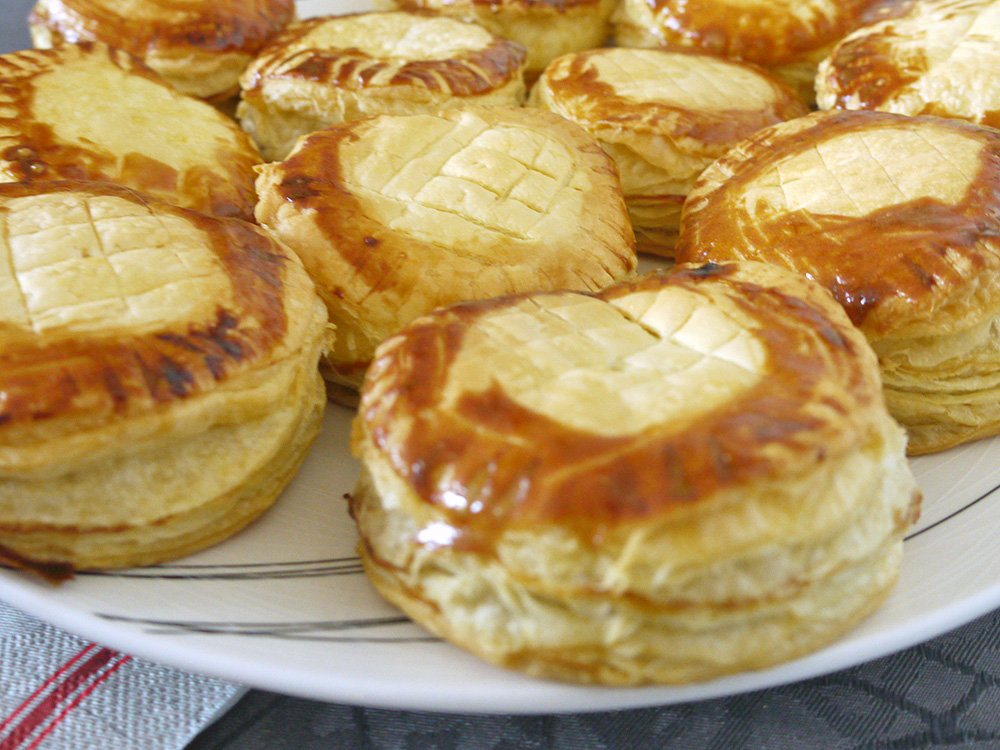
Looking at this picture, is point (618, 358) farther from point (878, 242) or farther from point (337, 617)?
point (878, 242)

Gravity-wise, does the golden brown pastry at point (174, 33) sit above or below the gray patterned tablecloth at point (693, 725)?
above

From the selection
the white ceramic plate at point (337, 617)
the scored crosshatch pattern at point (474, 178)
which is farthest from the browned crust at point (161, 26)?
the white ceramic plate at point (337, 617)

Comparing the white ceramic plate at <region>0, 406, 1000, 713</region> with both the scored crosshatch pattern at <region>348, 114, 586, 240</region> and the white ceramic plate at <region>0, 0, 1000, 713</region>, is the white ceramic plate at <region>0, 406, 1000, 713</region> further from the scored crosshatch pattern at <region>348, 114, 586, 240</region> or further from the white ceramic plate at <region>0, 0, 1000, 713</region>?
the scored crosshatch pattern at <region>348, 114, 586, 240</region>

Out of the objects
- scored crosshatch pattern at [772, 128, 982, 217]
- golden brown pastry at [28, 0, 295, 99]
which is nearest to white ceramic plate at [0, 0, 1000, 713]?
scored crosshatch pattern at [772, 128, 982, 217]

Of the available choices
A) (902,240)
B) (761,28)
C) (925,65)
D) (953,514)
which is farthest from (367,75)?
(953,514)

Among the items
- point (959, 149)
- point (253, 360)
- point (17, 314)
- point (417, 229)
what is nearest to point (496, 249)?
point (417, 229)

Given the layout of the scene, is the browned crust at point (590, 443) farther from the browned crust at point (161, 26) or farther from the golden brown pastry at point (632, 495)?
the browned crust at point (161, 26)

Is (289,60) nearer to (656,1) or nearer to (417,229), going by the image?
(417,229)
